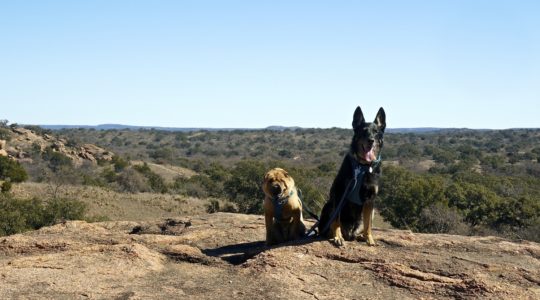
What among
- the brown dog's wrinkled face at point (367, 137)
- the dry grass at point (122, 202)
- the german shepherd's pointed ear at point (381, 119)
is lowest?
the dry grass at point (122, 202)

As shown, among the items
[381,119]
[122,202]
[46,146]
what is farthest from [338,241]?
[46,146]

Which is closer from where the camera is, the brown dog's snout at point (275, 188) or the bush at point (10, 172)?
the brown dog's snout at point (275, 188)

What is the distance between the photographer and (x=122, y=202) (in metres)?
24.3

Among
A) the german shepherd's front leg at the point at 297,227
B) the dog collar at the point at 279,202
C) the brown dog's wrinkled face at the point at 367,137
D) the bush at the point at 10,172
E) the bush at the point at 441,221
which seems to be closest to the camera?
the brown dog's wrinkled face at the point at 367,137

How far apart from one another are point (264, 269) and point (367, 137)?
195cm

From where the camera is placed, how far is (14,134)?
138 feet

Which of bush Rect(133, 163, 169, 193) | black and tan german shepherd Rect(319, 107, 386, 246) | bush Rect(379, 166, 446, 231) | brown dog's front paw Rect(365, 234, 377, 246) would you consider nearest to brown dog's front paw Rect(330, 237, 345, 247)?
black and tan german shepherd Rect(319, 107, 386, 246)

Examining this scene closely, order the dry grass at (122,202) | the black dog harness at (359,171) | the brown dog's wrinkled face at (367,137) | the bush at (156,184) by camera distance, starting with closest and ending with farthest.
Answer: the brown dog's wrinkled face at (367,137)
the black dog harness at (359,171)
the dry grass at (122,202)
the bush at (156,184)

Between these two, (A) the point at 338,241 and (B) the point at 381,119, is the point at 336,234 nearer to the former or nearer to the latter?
(A) the point at 338,241

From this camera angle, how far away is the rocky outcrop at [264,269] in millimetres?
5246

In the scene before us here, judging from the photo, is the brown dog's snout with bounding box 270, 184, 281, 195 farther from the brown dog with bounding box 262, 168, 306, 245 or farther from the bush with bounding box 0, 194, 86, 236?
the bush with bounding box 0, 194, 86, 236

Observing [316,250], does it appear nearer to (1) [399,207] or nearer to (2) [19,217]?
(2) [19,217]

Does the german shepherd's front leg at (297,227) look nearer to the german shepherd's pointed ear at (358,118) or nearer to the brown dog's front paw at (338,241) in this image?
the brown dog's front paw at (338,241)

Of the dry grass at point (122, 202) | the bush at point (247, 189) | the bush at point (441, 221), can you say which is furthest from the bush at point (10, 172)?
the bush at point (441, 221)
